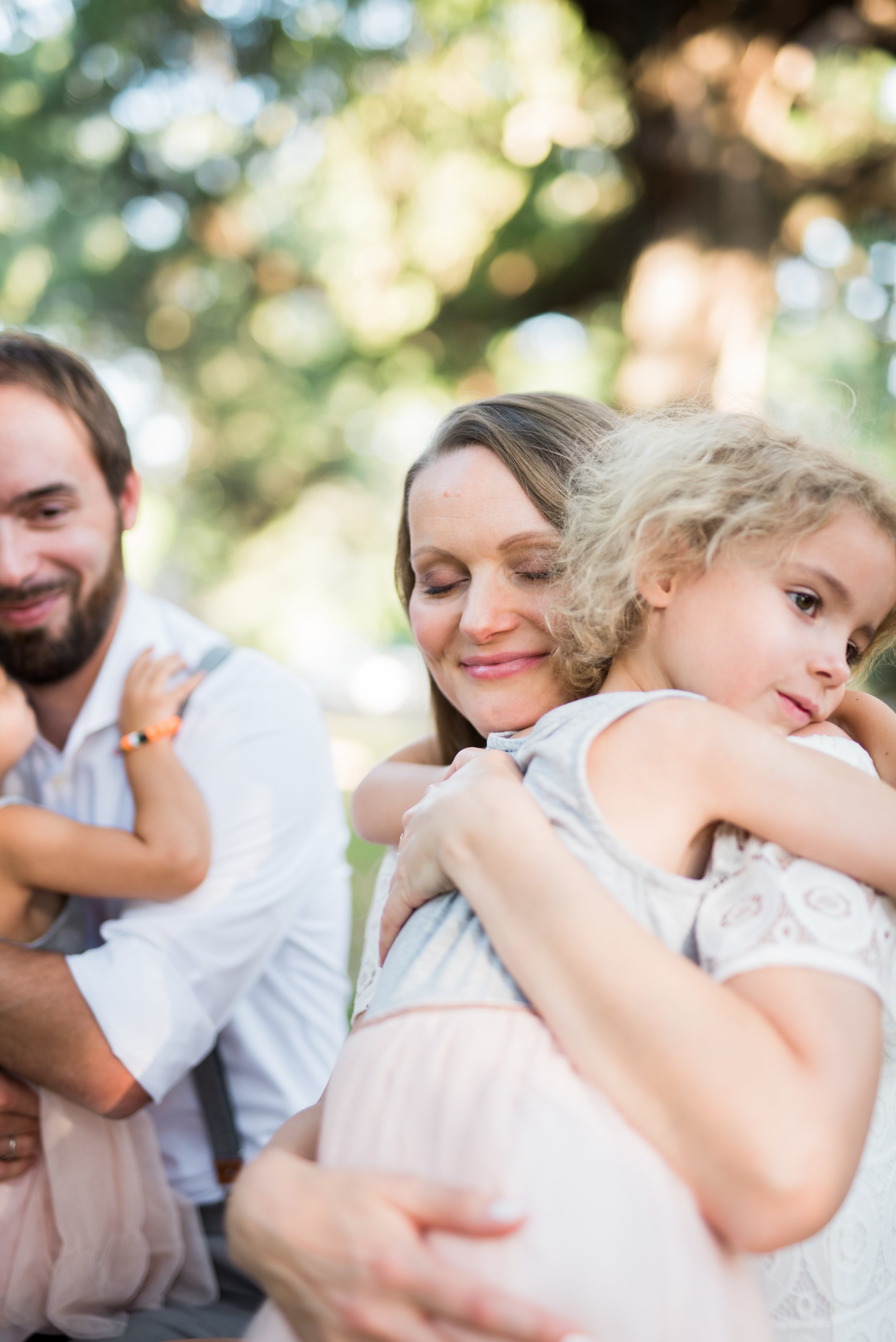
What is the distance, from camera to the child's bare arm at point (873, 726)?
1747 millimetres

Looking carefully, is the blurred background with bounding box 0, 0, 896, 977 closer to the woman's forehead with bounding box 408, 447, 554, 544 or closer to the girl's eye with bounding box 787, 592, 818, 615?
the woman's forehead with bounding box 408, 447, 554, 544

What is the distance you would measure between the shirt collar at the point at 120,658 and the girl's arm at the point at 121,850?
12.9 inches

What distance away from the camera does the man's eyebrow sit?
8.71 feet

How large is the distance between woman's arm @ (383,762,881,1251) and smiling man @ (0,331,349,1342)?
1.25 meters

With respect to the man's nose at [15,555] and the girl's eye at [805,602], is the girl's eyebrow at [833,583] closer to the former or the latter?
the girl's eye at [805,602]

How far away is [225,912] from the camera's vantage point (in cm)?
240

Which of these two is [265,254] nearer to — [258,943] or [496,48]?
[496,48]

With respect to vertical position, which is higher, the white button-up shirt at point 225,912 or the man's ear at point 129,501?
the man's ear at point 129,501

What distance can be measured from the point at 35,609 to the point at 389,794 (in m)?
1.12

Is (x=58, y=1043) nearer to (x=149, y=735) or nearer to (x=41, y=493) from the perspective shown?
(x=149, y=735)

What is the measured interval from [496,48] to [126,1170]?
31.8ft

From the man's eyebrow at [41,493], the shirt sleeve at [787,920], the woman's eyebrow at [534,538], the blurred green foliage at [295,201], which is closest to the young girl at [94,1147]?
the man's eyebrow at [41,493]

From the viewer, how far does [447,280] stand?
10.5 m

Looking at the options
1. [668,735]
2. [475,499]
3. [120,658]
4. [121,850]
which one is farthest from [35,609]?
[668,735]
